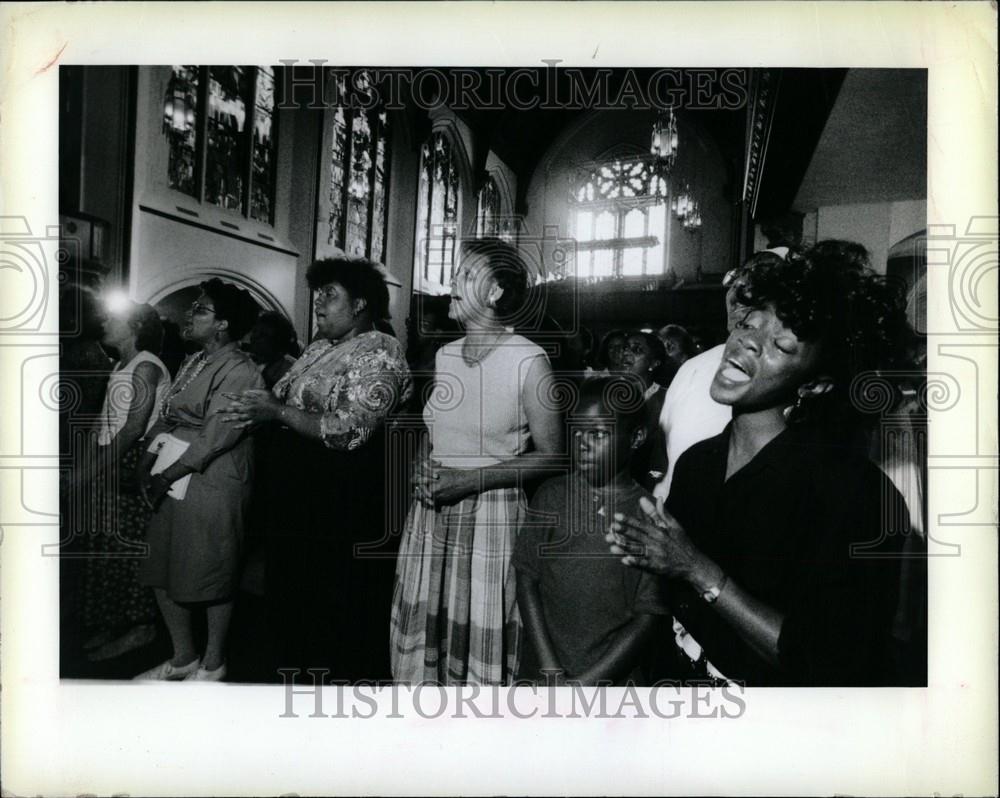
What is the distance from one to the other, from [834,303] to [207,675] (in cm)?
226

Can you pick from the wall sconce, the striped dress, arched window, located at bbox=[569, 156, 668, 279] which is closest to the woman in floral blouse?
the striped dress

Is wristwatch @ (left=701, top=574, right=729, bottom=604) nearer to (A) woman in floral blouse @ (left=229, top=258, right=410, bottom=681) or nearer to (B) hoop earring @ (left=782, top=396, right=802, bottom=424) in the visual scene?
(B) hoop earring @ (left=782, top=396, right=802, bottom=424)

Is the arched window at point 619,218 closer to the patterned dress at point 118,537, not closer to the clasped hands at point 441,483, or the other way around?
the clasped hands at point 441,483

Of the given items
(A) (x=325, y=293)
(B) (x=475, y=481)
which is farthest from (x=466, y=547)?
(A) (x=325, y=293)

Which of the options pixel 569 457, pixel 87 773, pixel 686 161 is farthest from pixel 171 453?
pixel 686 161

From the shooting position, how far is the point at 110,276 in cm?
256

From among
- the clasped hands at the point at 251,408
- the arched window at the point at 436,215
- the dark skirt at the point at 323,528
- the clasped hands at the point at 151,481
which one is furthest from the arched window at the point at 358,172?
the clasped hands at the point at 151,481

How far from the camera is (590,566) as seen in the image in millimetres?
2545

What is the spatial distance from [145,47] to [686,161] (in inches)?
67.2

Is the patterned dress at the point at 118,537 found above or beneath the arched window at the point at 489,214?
beneath

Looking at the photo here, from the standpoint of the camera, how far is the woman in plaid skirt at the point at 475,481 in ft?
8.30

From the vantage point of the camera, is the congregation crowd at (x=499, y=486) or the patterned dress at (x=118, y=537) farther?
the patterned dress at (x=118, y=537)

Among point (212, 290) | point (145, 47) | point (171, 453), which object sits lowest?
point (171, 453)

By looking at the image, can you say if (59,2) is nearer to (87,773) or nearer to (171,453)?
(171,453)
